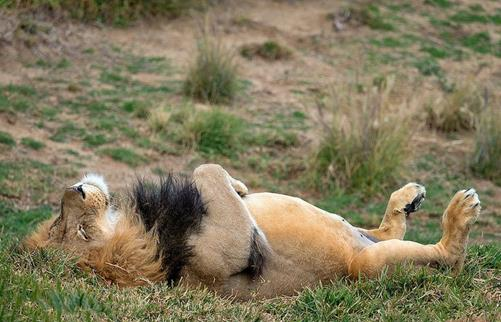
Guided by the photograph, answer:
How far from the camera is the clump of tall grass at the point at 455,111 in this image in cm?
1120

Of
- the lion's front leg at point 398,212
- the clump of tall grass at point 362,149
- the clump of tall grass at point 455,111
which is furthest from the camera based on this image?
the clump of tall grass at point 455,111

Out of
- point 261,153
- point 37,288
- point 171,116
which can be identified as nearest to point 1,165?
point 171,116

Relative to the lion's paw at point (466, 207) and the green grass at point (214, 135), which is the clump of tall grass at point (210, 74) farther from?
the lion's paw at point (466, 207)

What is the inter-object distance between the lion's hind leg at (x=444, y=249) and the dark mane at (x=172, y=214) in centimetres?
91

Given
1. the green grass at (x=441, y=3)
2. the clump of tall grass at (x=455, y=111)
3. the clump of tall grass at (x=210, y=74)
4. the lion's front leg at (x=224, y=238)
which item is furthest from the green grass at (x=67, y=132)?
the green grass at (x=441, y=3)

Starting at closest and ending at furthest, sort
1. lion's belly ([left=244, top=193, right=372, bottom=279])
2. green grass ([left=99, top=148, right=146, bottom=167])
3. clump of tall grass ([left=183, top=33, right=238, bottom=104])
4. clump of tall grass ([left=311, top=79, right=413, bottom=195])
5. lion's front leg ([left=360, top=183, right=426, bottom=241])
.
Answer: lion's belly ([left=244, top=193, right=372, bottom=279]) → lion's front leg ([left=360, top=183, right=426, bottom=241]) → green grass ([left=99, top=148, right=146, bottom=167]) → clump of tall grass ([left=311, top=79, right=413, bottom=195]) → clump of tall grass ([left=183, top=33, right=238, bottom=104])

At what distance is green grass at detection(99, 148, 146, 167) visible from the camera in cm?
919

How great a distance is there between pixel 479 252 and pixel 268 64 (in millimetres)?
8163

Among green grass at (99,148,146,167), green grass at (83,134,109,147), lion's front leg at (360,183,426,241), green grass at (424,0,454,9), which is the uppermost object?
lion's front leg at (360,183,426,241)

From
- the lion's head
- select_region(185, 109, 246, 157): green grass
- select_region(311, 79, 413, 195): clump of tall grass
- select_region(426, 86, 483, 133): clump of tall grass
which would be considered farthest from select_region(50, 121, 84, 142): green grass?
the lion's head

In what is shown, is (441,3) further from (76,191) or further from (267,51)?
(76,191)

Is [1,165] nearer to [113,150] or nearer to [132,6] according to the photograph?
[113,150]

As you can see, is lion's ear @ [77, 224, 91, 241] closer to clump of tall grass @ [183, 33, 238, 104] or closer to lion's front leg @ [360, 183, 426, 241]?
lion's front leg @ [360, 183, 426, 241]

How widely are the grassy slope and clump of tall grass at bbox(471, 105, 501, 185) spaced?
0.19 m
